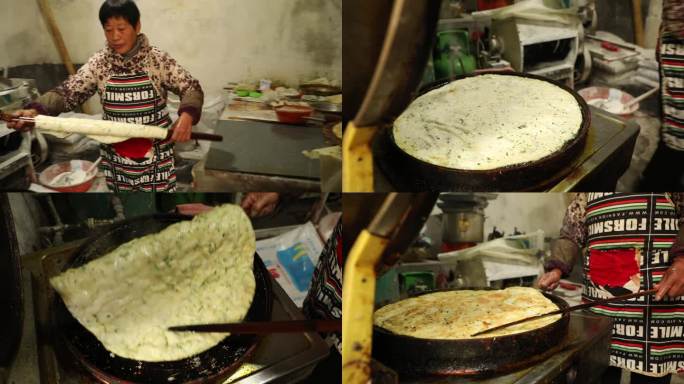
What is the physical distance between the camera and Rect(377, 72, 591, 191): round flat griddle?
151 cm

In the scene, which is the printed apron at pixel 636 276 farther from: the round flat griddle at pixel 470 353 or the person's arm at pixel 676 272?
the round flat griddle at pixel 470 353

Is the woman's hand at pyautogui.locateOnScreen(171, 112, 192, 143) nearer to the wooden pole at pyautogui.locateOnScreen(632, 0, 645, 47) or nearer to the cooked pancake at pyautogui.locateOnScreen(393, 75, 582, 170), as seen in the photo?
the cooked pancake at pyautogui.locateOnScreen(393, 75, 582, 170)

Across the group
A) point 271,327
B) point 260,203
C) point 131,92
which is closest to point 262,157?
point 260,203

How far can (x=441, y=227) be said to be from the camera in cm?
179

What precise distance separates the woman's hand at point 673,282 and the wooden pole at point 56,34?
1790mm

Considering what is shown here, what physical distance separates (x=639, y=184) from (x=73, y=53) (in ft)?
5.22

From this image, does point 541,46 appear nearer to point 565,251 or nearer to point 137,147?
point 565,251

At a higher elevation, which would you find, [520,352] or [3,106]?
[3,106]

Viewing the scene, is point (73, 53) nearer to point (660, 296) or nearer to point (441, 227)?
point (441, 227)

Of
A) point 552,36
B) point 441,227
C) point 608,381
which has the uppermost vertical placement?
point 552,36

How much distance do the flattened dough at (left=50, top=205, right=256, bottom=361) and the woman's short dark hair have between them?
58cm

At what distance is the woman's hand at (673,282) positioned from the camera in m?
1.77

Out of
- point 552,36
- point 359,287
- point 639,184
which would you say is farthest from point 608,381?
point 552,36

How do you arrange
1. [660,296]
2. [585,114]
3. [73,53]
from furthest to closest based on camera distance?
[660,296] < [73,53] < [585,114]
